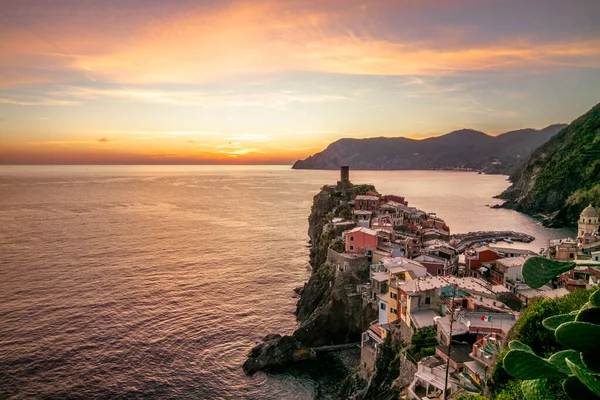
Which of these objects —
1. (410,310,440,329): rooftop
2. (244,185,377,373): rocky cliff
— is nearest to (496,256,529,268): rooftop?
(244,185,377,373): rocky cliff

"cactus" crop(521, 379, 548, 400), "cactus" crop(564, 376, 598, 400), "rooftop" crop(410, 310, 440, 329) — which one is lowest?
"rooftop" crop(410, 310, 440, 329)

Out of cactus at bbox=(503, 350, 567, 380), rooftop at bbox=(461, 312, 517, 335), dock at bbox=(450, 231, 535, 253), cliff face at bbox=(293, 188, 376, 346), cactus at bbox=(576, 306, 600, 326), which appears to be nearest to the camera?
cactus at bbox=(576, 306, 600, 326)

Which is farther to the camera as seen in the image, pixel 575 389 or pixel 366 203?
pixel 366 203

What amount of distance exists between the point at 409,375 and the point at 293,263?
4309cm

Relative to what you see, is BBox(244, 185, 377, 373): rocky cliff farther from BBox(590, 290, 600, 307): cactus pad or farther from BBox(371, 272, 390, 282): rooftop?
BBox(590, 290, 600, 307): cactus pad

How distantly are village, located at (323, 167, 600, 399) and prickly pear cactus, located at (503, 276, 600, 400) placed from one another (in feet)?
36.4

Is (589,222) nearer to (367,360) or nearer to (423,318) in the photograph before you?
(423,318)

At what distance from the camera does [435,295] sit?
2844cm

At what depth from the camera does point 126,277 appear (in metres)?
55.6

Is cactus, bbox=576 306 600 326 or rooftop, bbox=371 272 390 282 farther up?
cactus, bbox=576 306 600 326

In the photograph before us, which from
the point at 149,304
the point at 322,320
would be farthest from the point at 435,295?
the point at 149,304

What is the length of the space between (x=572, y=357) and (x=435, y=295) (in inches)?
998

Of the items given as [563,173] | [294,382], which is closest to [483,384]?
[294,382]

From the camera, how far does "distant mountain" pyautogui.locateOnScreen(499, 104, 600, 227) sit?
92688 mm
